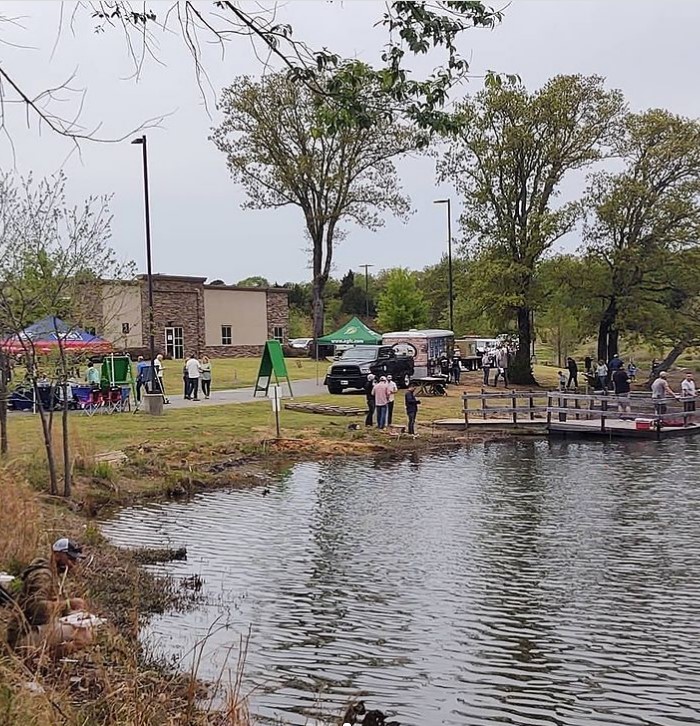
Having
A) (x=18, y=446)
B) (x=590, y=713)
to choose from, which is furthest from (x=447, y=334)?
(x=590, y=713)

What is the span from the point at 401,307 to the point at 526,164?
32901 millimetres

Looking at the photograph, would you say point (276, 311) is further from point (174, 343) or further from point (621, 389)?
point (621, 389)

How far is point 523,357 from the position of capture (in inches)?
1860

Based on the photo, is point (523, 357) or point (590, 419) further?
point (523, 357)

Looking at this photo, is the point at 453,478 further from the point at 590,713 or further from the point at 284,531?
the point at 590,713

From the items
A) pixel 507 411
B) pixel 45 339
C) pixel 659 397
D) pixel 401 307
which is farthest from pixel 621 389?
pixel 401 307

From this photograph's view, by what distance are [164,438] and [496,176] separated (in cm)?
2556

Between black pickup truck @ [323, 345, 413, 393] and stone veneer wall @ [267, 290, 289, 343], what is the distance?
29.3 metres

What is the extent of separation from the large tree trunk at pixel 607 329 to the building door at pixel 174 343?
28175 millimetres

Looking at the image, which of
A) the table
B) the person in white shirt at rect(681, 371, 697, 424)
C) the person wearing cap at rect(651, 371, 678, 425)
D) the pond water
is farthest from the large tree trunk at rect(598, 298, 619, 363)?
the pond water

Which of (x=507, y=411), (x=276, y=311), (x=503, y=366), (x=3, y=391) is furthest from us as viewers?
(x=276, y=311)

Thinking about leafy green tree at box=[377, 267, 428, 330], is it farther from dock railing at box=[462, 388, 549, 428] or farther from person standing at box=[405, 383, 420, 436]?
person standing at box=[405, 383, 420, 436]

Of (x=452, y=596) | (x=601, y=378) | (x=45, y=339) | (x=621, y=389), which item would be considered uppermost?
(x=45, y=339)

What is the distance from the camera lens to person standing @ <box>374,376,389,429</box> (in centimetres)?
2942
